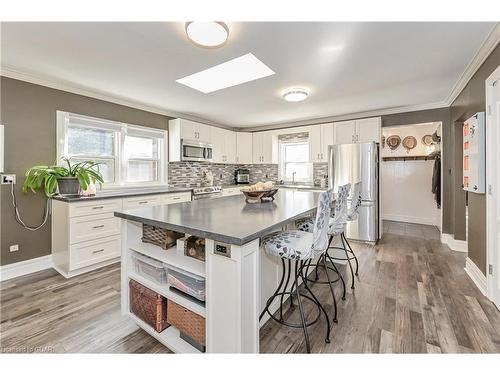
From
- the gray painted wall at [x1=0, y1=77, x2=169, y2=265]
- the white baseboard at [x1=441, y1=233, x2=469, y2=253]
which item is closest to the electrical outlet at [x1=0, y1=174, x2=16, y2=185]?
the gray painted wall at [x1=0, y1=77, x2=169, y2=265]

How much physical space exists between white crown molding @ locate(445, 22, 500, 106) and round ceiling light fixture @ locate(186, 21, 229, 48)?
2126mm

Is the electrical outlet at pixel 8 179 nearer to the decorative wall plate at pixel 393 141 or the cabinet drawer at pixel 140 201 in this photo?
the cabinet drawer at pixel 140 201

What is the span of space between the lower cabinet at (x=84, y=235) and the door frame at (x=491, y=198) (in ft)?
13.2

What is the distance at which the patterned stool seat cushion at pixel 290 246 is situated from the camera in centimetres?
144

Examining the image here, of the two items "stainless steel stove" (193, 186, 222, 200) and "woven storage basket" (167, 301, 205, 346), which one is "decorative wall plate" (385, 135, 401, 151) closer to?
"stainless steel stove" (193, 186, 222, 200)

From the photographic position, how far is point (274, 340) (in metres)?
1.61

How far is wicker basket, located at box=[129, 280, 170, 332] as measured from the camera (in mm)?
1554

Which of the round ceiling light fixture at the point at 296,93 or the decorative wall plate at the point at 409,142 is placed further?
the decorative wall plate at the point at 409,142

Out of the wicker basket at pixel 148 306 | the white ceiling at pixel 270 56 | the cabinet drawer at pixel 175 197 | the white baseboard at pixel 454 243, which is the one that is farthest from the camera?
the cabinet drawer at pixel 175 197

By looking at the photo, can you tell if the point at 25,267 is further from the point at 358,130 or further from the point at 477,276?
the point at 358,130

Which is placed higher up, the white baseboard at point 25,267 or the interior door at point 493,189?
the interior door at point 493,189

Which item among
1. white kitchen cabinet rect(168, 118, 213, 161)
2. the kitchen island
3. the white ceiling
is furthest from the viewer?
white kitchen cabinet rect(168, 118, 213, 161)

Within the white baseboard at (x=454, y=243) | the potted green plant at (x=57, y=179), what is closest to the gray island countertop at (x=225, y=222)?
the potted green plant at (x=57, y=179)
